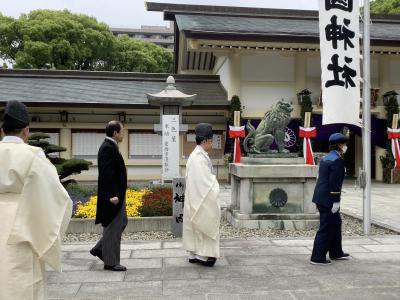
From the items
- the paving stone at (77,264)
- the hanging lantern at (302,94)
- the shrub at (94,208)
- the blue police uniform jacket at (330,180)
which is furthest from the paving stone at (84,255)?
the hanging lantern at (302,94)

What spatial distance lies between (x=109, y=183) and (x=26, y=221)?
7.60 feet

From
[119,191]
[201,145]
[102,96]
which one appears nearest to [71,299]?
[119,191]

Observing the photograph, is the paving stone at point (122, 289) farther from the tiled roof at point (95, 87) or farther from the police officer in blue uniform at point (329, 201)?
the tiled roof at point (95, 87)

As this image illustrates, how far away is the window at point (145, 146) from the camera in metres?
17.2

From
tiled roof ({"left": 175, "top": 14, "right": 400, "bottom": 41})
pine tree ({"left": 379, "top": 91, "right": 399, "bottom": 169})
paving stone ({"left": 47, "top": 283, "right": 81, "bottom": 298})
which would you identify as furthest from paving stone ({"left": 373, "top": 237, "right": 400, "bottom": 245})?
pine tree ({"left": 379, "top": 91, "right": 399, "bottom": 169})

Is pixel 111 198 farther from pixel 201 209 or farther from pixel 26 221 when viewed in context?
pixel 26 221

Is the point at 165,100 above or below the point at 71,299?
above

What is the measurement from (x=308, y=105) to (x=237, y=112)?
2952 mm

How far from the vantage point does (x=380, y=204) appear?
37.3 ft

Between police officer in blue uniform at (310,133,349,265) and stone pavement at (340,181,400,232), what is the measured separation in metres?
2.74

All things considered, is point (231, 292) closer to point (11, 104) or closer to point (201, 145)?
point (201, 145)

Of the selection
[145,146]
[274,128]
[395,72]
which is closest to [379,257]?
[274,128]

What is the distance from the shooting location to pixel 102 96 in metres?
16.7

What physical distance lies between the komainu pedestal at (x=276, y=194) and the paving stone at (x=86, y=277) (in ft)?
11.1
